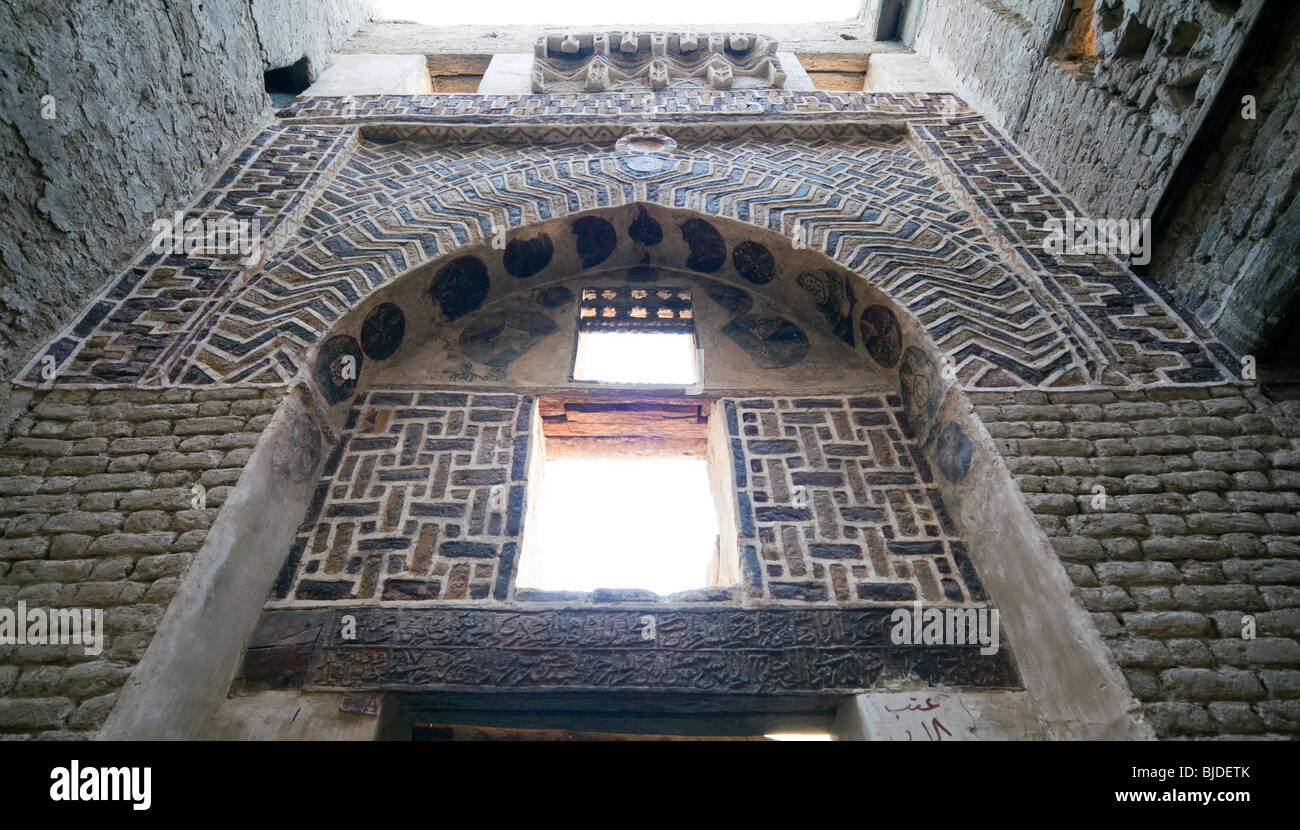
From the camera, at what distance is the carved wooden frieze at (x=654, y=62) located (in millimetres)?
6801

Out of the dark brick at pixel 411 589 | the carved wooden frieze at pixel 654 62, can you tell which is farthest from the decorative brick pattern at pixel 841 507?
the carved wooden frieze at pixel 654 62

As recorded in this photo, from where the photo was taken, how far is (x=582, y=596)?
358 centimetres

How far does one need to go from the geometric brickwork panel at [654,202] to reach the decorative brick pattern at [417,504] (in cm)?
66

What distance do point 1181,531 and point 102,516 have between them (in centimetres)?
453

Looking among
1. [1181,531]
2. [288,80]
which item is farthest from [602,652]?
[288,80]

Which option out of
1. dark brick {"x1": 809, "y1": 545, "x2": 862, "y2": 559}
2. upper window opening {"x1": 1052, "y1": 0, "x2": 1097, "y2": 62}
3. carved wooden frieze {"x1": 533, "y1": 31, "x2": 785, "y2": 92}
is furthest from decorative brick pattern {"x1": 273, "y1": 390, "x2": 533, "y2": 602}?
upper window opening {"x1": 1052, "y1": 0, "x2": 1097, "y2": 62}

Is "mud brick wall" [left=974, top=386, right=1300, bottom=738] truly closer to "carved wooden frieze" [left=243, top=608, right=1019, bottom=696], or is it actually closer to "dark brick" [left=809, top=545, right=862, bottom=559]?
"carved wooden frieze" [left=243, top=608, right=1019, bottom=696]

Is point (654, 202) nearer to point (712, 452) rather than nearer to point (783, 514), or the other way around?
point (712, 452)

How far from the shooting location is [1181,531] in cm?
314

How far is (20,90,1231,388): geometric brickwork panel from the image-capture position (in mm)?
3883

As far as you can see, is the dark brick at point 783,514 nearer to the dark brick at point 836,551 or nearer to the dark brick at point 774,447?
the dark brick at point 836,551

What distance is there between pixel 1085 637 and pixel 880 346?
7.28ft

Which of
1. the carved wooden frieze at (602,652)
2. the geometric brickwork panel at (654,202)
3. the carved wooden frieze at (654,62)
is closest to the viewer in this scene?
the carved wooden frieze at (602,652)

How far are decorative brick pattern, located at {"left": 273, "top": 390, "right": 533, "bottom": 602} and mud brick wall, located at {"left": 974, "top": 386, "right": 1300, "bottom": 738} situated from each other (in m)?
2.52
